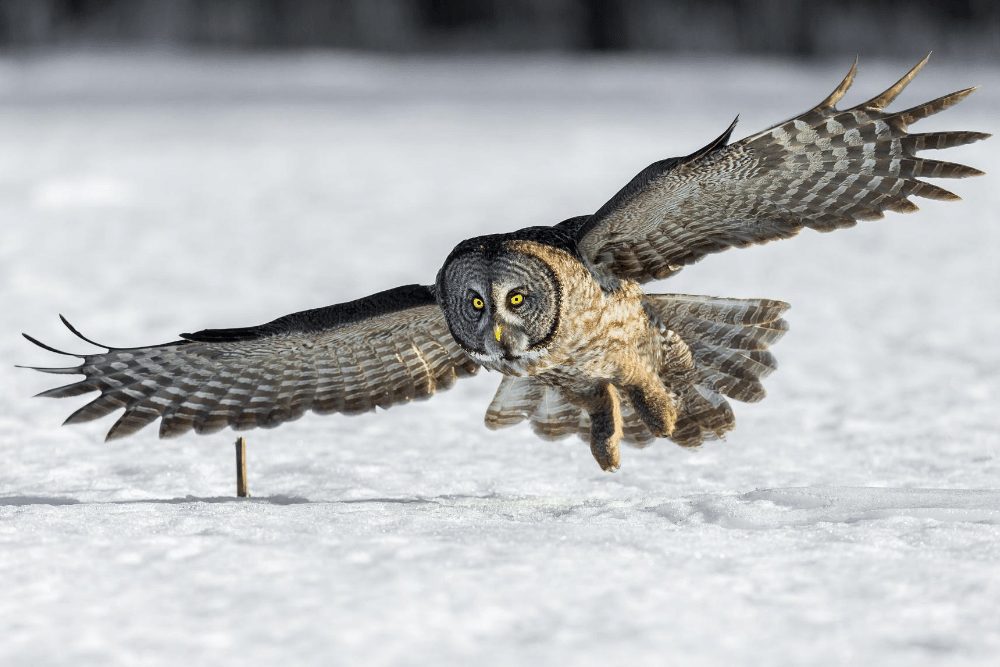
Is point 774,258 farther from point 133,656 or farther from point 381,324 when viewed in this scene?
point 133,656

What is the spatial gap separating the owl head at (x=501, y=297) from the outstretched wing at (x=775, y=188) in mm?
181

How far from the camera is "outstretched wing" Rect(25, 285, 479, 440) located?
3.79 m

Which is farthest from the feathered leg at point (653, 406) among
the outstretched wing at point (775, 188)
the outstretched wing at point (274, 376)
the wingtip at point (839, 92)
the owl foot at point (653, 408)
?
the wingtip at point (839, 92)

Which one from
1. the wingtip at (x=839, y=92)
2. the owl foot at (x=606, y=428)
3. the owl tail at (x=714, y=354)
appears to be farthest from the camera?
the owl tail at (x=714, y=354)

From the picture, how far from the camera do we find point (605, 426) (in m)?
3.65

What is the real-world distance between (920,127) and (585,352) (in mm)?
7645

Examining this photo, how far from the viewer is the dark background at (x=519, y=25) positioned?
1381 cm

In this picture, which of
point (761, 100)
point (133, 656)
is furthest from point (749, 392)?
point (761, 100)

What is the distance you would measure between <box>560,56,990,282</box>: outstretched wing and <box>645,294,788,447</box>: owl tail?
1.00 ft

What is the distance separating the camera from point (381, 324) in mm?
3779

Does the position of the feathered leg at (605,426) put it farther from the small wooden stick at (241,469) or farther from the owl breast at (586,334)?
the small wooden stick at (241,469)

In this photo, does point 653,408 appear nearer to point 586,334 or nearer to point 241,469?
point 586,334

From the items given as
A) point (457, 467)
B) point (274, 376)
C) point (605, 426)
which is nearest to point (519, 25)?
point (457, 467)

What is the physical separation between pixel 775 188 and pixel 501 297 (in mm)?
815
